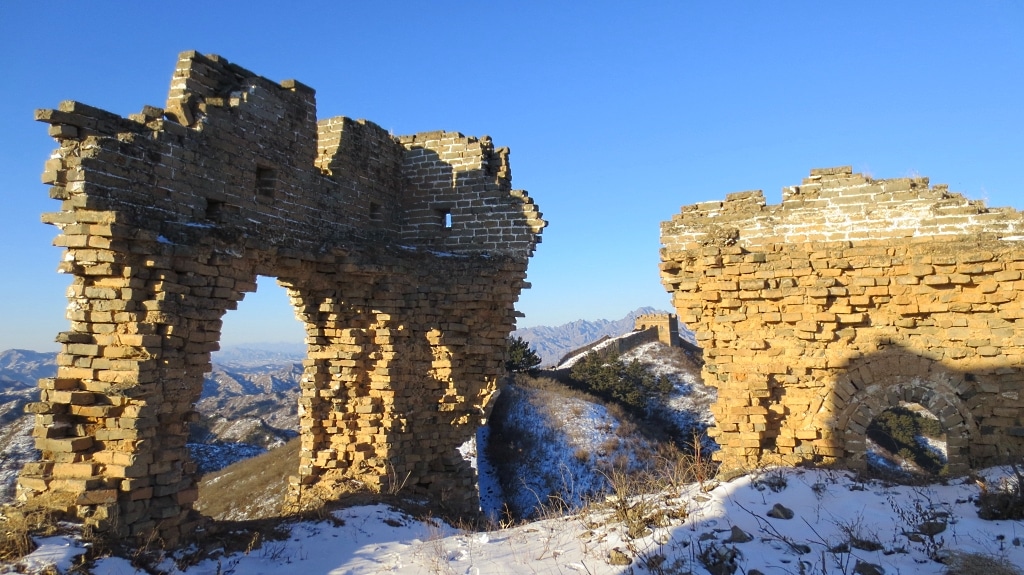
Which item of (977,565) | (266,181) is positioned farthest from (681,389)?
(977,565)

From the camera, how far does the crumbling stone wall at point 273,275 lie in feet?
19.2

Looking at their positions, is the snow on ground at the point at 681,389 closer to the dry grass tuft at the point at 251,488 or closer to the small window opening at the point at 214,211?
the dry grass tuft at the point at 251,488

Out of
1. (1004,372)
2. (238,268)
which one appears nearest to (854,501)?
(1004,372)

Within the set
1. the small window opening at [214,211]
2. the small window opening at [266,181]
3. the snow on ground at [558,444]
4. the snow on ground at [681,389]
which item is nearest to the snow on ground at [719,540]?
the small window opening at [214,211]

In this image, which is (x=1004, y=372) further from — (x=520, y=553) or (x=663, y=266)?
(x=520, y=553)

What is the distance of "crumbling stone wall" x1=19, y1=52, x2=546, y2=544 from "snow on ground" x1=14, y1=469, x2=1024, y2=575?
1306mm

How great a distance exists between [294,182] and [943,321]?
8.72 meters

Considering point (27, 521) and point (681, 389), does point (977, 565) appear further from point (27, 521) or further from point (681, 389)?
point (681, 389)

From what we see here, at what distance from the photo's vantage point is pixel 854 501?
5.61 meters

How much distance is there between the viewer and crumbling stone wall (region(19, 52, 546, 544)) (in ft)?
19.2

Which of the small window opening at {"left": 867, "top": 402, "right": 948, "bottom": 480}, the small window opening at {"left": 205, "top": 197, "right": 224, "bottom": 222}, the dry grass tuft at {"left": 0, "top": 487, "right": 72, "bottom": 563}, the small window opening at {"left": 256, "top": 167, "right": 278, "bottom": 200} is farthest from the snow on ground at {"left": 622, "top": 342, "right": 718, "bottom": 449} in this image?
the dry grass tuft at {"left": 0, "top": 487, "right": 72, "bottom": 563}

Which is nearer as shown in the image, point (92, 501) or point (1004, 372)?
point (92, 501)

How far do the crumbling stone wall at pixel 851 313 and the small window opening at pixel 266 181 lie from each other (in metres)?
5.69

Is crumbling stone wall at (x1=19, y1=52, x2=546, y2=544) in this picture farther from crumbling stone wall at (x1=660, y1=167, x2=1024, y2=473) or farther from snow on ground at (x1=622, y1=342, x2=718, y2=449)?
snow on ground at (x1=622, y1=342, x2=718, y2=449)
